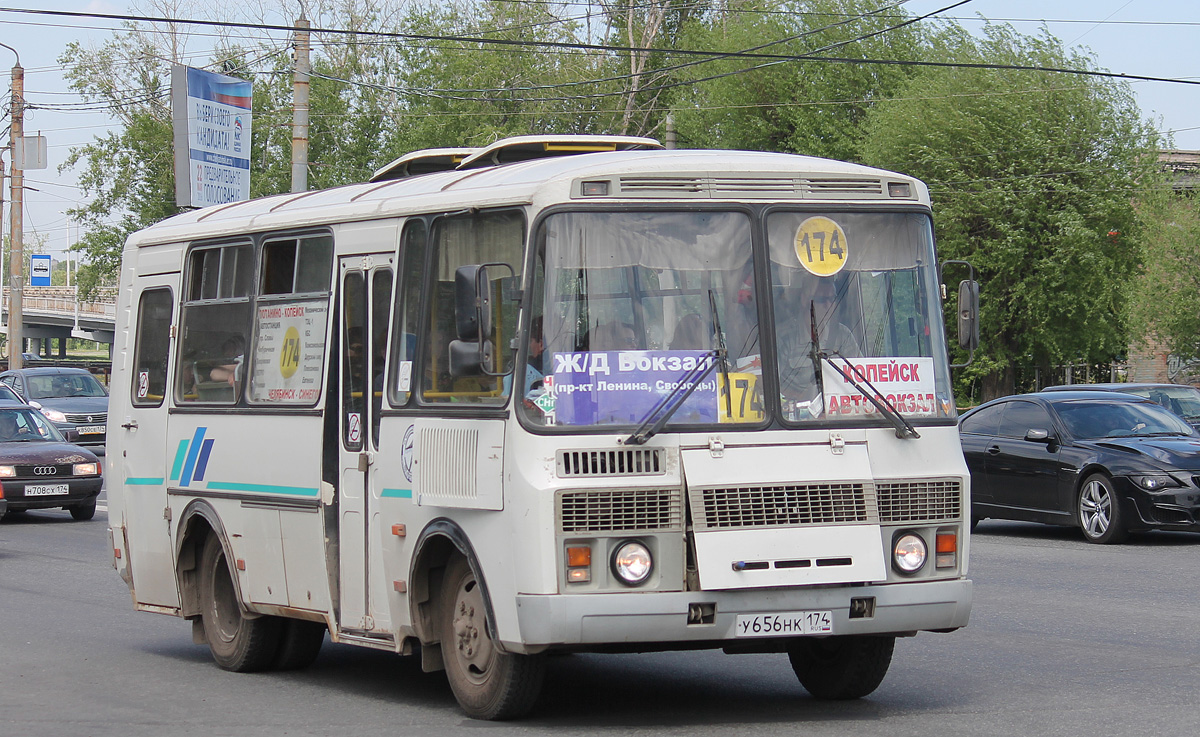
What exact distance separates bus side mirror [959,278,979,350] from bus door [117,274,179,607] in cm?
506

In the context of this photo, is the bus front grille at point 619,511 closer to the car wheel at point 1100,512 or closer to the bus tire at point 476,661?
the bus tire at point 476,661

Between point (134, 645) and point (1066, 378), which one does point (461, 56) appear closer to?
point (1066, 378)

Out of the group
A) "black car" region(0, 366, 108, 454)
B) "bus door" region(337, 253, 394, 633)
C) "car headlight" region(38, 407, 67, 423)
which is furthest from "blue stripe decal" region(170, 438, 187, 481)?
"car headlight" region(38, 407, 67, 423)

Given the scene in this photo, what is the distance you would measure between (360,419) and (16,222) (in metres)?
41.8

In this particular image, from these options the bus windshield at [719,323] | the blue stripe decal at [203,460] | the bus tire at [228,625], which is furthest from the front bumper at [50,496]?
the bus windshield at [719,323]

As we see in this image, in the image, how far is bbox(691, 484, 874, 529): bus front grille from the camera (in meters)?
7.08

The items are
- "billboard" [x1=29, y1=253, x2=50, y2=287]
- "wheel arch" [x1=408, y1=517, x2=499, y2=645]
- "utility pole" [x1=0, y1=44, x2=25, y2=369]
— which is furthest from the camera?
"billboard" [x1=29, y1=253, x2=50, y2=287]

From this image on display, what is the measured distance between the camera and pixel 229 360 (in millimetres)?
9828

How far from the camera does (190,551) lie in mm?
10227

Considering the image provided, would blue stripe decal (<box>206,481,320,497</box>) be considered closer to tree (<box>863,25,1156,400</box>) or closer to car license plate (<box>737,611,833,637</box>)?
car license plate (<box>737,611,833,637</box>)

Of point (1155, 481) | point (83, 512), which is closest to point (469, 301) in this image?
point (1155, 481)

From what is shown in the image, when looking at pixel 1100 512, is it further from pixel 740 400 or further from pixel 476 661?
pixel 476 661

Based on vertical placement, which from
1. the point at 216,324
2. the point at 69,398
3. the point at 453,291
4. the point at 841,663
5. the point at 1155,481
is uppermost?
the point at 69,398

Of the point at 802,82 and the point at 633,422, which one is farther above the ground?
the point at 802,82
